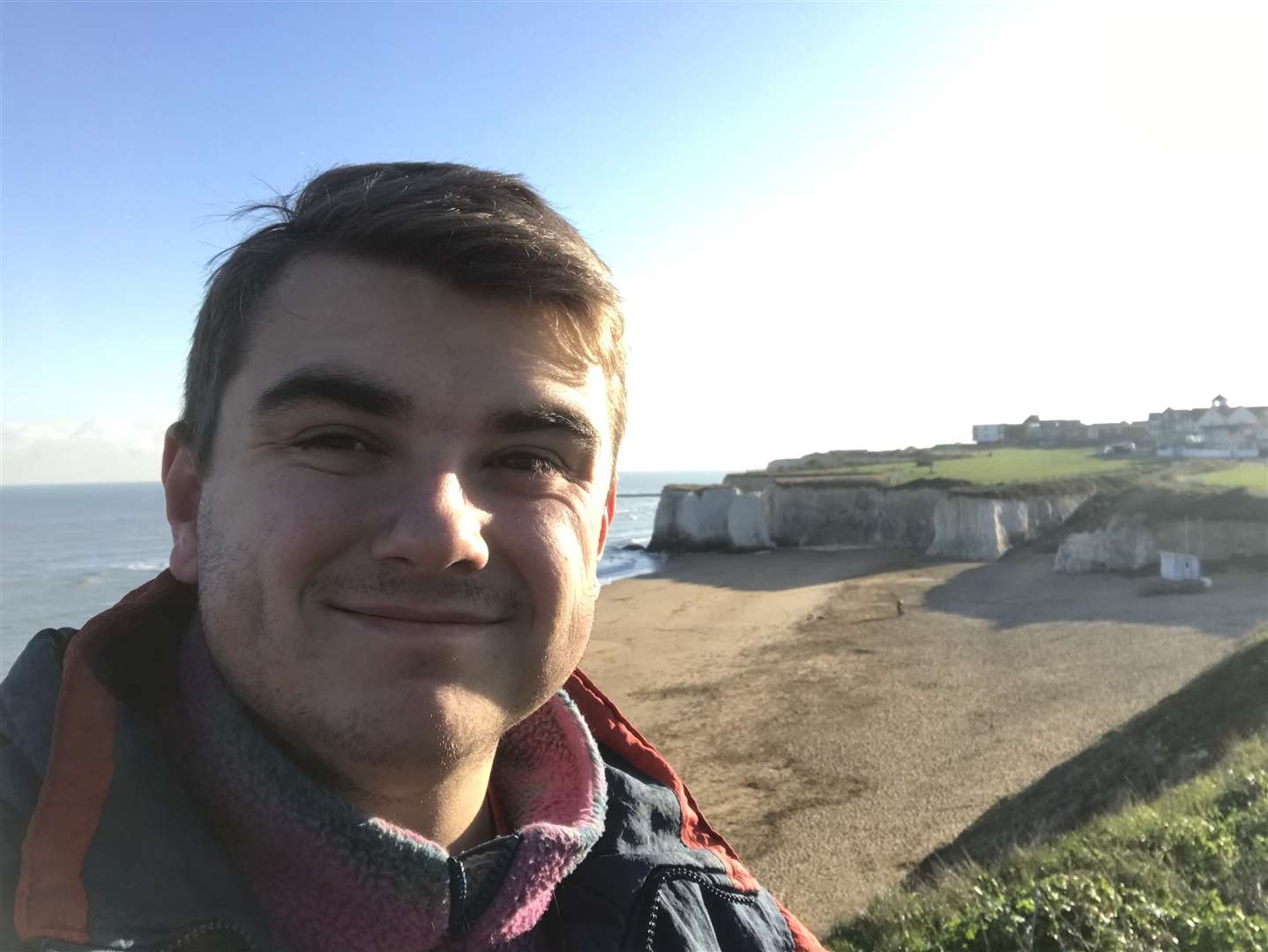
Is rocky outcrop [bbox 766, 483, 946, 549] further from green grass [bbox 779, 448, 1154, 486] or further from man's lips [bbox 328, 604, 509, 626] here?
man's lips [bbox 328, 604, 509, 626]

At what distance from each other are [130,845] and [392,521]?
658 millimetres

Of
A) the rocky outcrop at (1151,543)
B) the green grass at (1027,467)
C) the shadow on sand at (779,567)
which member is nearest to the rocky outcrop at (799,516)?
the shadow on sand at (779,567)

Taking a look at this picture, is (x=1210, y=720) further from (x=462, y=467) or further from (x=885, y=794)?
(x=462, y=467)

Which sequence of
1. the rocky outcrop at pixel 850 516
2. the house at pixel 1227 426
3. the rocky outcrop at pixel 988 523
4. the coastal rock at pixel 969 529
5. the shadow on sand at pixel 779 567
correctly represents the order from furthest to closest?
the house at pixel 1227 426, the rocky outcrop at pixel 850 516, the rocky outcrop at pixel 988 523, the coastal rock at pixel 969 529, the shadow on sand at pixel 779 567

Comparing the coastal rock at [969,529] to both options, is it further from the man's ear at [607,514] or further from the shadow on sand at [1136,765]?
the man's ear at [607,514]

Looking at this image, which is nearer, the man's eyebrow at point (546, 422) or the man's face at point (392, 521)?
the man's face at point (392, 521)

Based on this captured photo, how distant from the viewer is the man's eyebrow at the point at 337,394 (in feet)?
4.89

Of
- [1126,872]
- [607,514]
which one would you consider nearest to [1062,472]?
[1126,872]

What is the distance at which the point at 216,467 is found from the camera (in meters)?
1.57

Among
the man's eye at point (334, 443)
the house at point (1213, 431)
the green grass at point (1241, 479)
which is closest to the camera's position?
the man's eye at point (334, 443)

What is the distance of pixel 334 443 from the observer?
150 centimetres

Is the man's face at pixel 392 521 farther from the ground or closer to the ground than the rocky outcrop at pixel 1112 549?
farther from the ground

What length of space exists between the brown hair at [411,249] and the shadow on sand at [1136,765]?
6.34 m

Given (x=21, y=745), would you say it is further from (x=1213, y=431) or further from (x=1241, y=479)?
(x=1213, y=431)
